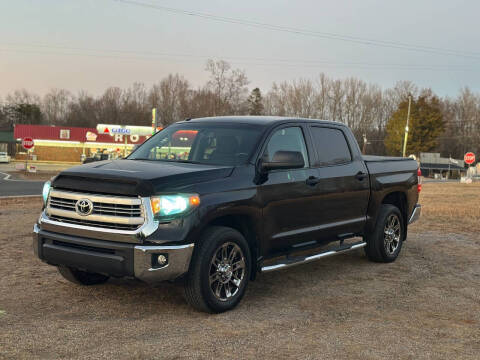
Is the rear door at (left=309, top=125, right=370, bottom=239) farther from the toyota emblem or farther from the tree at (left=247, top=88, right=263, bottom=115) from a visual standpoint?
the tree at (left=247, top=88, right=263, bottom=115)

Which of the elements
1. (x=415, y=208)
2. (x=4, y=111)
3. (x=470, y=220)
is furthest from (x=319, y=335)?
(x=4, y=111)

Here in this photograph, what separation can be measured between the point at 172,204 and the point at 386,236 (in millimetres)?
4197

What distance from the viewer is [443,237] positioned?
1071 centimetres

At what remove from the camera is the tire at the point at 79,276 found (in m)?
6.00

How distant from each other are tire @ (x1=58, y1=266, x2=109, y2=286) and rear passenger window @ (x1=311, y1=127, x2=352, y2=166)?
2.96m

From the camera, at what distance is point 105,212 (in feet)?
16.3

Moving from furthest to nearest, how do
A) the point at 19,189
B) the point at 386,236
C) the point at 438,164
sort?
the point at 438,164 → the point at 19,189 → the point at 386,236

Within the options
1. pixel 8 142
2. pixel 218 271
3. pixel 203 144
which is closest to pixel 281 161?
pixel 203 144

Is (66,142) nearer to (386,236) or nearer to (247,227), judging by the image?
(386,236)

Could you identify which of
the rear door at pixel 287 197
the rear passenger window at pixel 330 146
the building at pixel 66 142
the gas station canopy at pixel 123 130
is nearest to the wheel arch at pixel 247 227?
the rear door at pixel 287 197

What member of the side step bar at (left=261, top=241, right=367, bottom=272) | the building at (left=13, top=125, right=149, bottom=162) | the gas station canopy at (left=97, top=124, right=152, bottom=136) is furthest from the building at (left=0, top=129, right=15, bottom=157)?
the side step bar at (left=261, top=241, right=367, bottom=272)

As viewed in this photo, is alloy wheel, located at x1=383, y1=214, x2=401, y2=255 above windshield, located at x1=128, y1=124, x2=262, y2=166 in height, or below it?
below

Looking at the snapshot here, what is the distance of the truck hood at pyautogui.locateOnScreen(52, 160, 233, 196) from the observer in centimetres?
490

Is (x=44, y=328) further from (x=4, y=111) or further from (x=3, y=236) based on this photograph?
(x=4, y=111)
